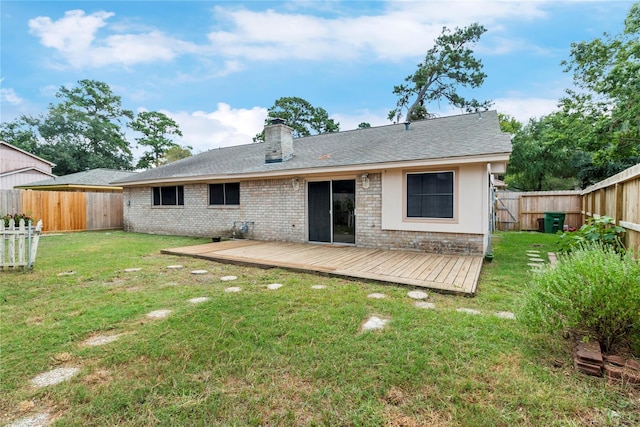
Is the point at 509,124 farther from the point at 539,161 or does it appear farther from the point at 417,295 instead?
the point at 417,295

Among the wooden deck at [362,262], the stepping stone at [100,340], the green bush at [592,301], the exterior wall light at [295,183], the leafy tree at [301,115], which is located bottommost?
the stepping stone at [100,340]

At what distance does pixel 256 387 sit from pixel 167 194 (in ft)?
37.6

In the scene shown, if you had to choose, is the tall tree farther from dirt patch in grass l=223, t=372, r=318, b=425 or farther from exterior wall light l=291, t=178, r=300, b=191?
dirt patch in grass l=223, t=372, r=318, b=425

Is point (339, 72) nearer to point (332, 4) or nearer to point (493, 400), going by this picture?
point (332, 4)

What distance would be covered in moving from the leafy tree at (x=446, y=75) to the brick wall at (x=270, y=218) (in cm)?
1480

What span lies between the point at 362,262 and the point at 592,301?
3.81m

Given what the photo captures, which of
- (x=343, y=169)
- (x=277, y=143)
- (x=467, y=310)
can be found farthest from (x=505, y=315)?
(x=277, y=143)

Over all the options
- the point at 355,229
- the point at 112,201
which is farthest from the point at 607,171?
the point at 112,201

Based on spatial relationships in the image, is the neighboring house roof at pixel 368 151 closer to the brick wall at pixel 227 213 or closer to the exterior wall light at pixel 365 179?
the exterior wall light at pixel 365 179

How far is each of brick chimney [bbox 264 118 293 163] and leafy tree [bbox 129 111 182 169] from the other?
25930 millimetres

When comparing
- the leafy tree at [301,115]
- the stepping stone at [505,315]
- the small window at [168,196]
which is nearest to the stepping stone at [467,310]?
the stepping stone at [505,315]

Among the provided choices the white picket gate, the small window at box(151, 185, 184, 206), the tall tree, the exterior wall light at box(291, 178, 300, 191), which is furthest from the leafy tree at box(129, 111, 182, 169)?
the white picket gate

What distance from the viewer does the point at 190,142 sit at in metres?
35.2

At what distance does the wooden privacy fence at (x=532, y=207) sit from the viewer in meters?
12.4
